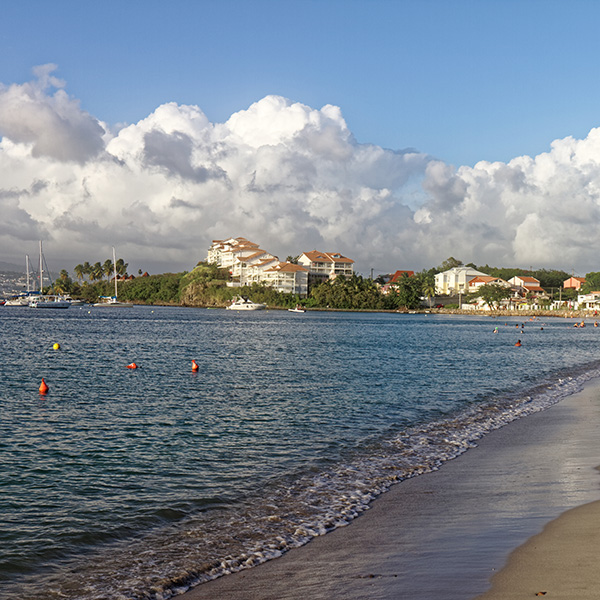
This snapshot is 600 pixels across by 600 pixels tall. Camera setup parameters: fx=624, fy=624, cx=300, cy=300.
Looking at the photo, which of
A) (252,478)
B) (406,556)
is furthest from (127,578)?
(252,478)

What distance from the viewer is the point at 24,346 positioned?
49.5m

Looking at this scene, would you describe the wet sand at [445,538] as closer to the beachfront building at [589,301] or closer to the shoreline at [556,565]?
the shoreline at [556,565]

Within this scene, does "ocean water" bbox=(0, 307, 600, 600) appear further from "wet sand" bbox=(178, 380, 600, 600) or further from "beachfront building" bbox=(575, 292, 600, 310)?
"beachfront building" bbox=(575, 292, 600, 310)

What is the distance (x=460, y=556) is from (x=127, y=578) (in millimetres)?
4267

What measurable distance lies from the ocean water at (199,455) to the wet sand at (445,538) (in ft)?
1.99

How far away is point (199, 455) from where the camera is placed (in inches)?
591

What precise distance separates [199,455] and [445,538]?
300 inches

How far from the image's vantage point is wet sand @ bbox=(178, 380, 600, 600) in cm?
714

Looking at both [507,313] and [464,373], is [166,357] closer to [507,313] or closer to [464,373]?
[464,373]

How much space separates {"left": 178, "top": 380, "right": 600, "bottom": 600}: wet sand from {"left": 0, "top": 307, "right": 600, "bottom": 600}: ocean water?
61 cm

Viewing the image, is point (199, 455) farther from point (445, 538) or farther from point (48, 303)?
point (48, 303)

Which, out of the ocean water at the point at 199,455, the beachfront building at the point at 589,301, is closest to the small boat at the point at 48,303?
the ocean water at the point at 199,455

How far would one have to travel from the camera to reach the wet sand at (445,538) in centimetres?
714

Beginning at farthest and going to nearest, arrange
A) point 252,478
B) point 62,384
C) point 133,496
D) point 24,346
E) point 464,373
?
point 24,346
point 464,373
point 62,384
point 252,478
point 133,496
